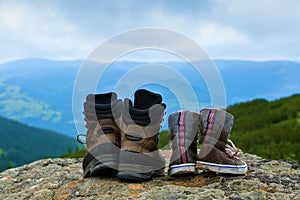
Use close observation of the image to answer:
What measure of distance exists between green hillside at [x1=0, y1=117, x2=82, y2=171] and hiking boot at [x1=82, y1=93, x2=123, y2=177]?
269 ft

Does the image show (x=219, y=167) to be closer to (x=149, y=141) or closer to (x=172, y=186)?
(x=172, y=186)

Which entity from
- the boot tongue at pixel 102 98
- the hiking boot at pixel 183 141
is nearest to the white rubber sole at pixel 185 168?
the hiking boot at pixel 183 141

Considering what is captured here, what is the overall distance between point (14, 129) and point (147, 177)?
98.8m

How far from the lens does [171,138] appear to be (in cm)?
375

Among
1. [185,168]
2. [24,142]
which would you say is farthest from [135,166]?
[24,142]

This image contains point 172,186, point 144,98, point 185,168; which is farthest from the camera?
point 144,98

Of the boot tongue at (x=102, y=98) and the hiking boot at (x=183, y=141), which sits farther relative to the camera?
the boot tongue at (x=102, y=98)

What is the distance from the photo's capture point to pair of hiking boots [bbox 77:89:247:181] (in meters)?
3.45

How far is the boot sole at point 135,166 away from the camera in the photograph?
3426 mm

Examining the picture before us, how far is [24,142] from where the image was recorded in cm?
8856

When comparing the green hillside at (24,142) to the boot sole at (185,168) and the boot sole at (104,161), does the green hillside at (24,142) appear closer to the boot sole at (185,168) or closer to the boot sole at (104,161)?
the boot sole at (104,161)

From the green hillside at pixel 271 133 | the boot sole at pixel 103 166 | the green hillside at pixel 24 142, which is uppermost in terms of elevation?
the boot sole at pixel 103 166

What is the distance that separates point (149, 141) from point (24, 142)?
3619 inches

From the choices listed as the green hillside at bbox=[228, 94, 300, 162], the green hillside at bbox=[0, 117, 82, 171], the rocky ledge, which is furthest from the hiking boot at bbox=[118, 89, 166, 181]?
the green hillside at bbox=[0, 117, 82, 171]
